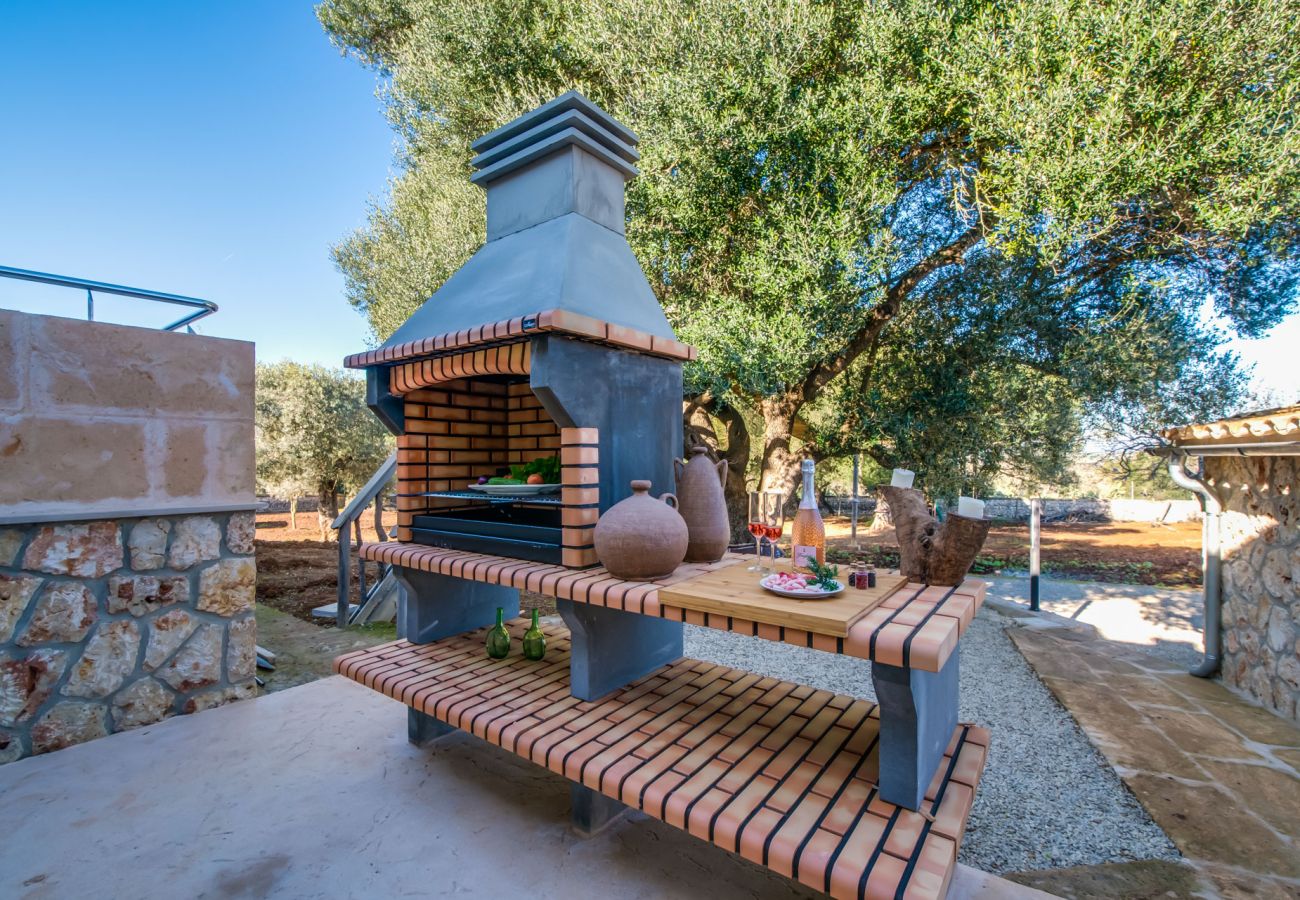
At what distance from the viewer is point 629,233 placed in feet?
20.6

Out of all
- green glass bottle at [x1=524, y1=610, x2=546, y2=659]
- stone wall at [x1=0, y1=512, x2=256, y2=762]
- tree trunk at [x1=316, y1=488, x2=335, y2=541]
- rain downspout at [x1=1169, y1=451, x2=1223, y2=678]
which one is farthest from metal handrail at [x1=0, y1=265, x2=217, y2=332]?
tree trunk at [x1=316, y1=488, x2=335, y2=541]

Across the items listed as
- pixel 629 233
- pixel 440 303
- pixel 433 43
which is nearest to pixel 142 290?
pixel 440 303

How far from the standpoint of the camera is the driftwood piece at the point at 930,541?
5.90 ft

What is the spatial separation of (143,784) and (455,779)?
4.61 ft

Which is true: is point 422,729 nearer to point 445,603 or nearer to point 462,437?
point 445,603

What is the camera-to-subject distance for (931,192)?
6434 mm

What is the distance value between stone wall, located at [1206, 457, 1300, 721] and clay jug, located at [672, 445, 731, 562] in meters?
4.01

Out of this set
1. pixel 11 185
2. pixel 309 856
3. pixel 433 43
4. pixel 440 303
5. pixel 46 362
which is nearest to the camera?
pixel 309 856

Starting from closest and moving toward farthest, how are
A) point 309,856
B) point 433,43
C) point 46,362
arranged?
1. point 309,856
2. point 46,362
3. point 433,43

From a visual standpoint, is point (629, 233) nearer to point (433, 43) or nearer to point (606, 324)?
point (433, 43)

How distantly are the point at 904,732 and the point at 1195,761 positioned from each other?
111 inches

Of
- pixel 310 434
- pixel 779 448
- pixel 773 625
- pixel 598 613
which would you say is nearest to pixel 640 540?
pixel 598 613

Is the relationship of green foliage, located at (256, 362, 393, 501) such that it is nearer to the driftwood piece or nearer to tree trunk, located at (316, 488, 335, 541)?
tree trunk, located at (316, 488, 335, 541)

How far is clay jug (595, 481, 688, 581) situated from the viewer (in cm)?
199
